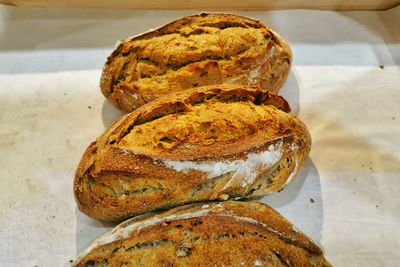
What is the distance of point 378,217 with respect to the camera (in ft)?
6.02

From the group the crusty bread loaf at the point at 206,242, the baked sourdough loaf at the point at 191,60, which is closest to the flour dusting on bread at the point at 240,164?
the crusty bread loaf at the point at 206,242

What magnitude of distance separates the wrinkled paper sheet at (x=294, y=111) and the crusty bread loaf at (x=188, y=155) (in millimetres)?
243

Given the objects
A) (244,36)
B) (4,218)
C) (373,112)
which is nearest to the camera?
(4,218)

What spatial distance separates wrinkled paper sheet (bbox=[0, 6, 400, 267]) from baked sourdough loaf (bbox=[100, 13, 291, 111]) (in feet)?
0.81

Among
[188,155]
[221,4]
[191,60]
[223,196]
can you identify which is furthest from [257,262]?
[221,4]

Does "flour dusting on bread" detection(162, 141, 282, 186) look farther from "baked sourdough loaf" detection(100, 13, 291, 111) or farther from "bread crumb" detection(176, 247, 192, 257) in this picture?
"baked sourdough loaf" detection(100, 13, 291, 111)

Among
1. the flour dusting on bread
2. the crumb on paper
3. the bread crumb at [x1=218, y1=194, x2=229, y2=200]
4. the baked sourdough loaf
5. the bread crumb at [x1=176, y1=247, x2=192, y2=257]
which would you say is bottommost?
the crumb on paper

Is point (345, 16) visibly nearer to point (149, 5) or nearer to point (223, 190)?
point (149, 5)

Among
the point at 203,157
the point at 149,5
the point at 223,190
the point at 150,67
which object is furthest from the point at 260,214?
the point at 149,5

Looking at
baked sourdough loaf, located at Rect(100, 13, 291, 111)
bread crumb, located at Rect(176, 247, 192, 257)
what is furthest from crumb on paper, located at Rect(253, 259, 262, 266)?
baked sourdough loaf, located at Rect(100, 13, 291, 111)

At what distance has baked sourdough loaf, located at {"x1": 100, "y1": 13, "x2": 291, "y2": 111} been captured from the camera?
188 centimetres

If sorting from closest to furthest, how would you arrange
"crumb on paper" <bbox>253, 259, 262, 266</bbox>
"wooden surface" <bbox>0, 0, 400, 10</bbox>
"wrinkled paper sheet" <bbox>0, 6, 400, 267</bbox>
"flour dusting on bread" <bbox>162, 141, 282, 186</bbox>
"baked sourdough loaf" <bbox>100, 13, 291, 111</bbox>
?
"crumb on paper" <bbox>253, 259, 262, 266</bbox> → "flour dusting on bread" <bbox>162, 141, 282, 186</bbox> → "wrinkled paper sheet" <bbox>0, 6, 400, 267</bbox> → "baked sourdough loaf" <bbox>100, 13, 291, 111</bbox> → "wooden surface" <bbox>0, 0, 400, 10</bbox>

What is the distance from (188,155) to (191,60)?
1.81ft

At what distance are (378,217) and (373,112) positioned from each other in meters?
0.59
